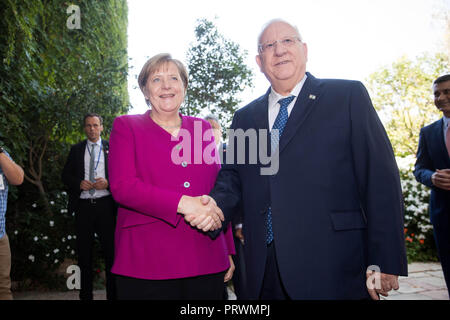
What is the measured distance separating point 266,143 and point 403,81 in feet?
72.3

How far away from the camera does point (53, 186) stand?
21.1 ft

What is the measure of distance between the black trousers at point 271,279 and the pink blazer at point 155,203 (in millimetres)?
330

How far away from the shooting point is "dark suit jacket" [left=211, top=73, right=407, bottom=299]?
1539 millimetres

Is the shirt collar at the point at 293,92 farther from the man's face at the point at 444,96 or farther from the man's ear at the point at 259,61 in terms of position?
the man's face at the point at 444,96

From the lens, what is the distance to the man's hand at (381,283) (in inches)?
58.9

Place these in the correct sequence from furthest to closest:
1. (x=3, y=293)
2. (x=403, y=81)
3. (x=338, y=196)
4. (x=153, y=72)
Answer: (x=403, y=81)
(x=3, y=293)
(x=153, y=72)
(x=338, y=196)

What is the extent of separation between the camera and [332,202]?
1.60 m

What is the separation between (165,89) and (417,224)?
7089 mm

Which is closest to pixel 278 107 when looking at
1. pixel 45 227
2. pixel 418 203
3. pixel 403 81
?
pixel 45 227

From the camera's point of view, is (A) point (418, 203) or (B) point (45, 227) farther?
(A) point (418, 203)

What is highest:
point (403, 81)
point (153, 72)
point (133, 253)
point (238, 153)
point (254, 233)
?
point (403, 81)

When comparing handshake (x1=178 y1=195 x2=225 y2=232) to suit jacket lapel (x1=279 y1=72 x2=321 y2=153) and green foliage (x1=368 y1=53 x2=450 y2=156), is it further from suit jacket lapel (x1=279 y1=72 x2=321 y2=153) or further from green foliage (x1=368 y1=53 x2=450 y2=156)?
green foliage (x1=368 y1=53 x2=450 y2=156)
